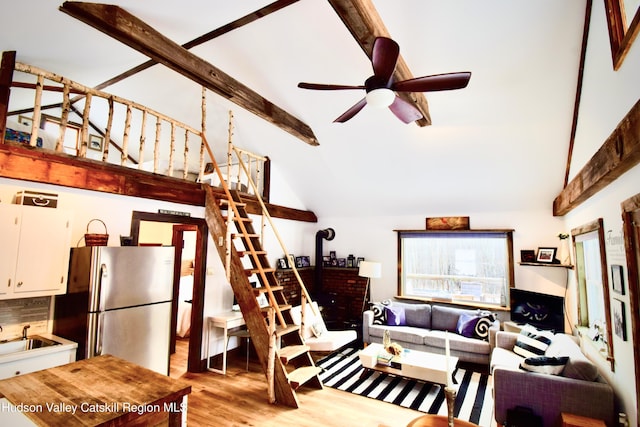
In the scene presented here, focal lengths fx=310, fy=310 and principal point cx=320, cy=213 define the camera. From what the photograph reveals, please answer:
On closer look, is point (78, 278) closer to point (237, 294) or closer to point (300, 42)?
point (237, 294)

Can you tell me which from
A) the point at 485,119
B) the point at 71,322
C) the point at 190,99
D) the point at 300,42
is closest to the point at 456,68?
the point at 485,119

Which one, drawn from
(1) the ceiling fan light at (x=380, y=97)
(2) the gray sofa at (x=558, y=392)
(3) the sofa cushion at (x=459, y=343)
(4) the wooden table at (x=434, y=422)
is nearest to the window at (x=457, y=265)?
(3) the sofa cushion at (x=459, y=343)

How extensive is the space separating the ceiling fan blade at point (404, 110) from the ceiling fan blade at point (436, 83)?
24 centimetres

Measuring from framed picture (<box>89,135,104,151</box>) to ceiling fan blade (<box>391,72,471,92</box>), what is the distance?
248 inches

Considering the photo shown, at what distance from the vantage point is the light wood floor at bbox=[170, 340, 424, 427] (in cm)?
315

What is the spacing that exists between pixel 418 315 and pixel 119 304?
448cm

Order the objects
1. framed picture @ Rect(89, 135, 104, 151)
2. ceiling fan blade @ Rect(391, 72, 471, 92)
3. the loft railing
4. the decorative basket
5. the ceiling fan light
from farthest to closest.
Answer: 1. framed picture @ Rect(89, 135, 104, 151)
2. the loft railing
3. the decorative basket
4. the ceiling fan light
5. ceiling fan blade @ Rect(391, 72, 471, 92)

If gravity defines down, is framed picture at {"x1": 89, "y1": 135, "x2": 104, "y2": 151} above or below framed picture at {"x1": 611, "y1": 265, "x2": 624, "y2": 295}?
above

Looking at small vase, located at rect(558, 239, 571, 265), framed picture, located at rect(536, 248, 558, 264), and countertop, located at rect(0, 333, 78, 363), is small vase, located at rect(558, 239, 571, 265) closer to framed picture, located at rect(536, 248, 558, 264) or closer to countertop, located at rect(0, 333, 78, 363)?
framed picture, located at rect(536, 248, 558, 264)

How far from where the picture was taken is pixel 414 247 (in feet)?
20.3

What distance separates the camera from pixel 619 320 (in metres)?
2.40

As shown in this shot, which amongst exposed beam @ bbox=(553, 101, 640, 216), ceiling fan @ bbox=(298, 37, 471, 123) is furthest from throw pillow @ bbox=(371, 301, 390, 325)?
ceiling fan @ bbox=(298, 37, 471, 123)

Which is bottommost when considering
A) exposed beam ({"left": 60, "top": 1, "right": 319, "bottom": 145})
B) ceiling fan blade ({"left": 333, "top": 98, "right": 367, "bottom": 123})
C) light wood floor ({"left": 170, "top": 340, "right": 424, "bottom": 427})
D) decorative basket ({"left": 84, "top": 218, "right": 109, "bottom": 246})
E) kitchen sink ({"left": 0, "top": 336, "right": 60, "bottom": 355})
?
light wood floor ({"left": 170, "top": 340, "right": 424, "bottom": 427})

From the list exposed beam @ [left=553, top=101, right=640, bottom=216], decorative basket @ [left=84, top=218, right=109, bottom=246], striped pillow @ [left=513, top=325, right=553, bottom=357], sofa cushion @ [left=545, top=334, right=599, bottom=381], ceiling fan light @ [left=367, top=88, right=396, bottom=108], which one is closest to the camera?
exposed beam @ [left=553, top=101, right=640, bottom=216]
